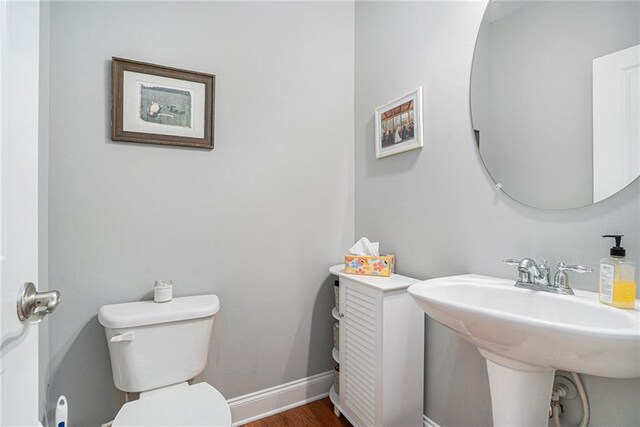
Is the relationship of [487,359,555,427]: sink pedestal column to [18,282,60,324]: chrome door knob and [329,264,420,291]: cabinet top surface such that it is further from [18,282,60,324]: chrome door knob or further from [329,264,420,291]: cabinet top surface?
[18,282,60,324]: chrome door knob

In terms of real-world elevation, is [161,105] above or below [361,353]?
above

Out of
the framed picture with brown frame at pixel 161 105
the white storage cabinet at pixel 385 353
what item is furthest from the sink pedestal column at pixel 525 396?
the framed picture with brown frame at pixel 161 105

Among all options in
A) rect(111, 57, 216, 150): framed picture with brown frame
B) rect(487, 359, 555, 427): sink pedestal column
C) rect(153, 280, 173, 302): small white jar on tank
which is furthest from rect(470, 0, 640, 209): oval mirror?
rect(153, 280, 173, 302): small white jar on tank

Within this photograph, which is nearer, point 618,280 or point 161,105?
point 618,280

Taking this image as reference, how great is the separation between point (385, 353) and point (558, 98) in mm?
1157

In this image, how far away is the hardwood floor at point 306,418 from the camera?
1598 mm

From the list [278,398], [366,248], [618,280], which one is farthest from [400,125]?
[278,398]

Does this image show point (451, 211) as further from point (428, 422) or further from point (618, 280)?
point (428, 422)

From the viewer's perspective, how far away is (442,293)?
3.47 feet

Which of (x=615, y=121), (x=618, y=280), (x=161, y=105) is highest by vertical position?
(x=161, y=105)

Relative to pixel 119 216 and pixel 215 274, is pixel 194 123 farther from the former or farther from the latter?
pixel 215 274

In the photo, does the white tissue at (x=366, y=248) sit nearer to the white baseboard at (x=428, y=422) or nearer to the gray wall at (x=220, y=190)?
the gray wall at (x=220, y=190)

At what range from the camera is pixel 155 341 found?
1.22 m

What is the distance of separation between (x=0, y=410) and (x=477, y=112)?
155cm
